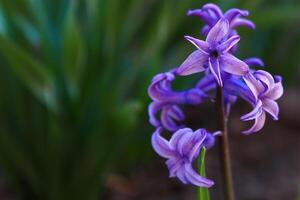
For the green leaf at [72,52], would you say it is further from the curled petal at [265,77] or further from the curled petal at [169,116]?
the curled petal at [265,77]

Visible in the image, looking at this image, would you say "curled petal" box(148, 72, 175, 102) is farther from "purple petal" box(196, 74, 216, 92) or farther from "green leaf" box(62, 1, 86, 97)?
"green leaf" box(62, 1, 86, 97)

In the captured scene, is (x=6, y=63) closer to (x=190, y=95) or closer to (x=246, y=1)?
(x=246, y=1)

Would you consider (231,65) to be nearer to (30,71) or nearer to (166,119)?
(166,119)

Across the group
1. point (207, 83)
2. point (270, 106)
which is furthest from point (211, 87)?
point (270, 106)

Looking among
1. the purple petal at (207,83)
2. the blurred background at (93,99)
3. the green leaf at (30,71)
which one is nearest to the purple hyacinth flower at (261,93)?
the purple petal at (207,83)

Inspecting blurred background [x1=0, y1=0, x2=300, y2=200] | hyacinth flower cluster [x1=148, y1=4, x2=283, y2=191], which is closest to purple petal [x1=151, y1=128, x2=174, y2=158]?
Answer: hyacinth flower cluster [x1=148, y1=4, x2=283, y2=191]

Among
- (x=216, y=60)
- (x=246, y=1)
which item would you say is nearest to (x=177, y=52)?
(x=246, y=1)

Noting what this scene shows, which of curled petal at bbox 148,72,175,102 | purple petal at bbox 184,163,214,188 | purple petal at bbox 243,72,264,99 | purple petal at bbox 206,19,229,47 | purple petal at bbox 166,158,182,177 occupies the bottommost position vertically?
purple petal at bbox 184,163,214,188

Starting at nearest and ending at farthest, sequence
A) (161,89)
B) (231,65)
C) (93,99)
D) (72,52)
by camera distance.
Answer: (231,65)
(161,89)
(72,52)
(93,99)
